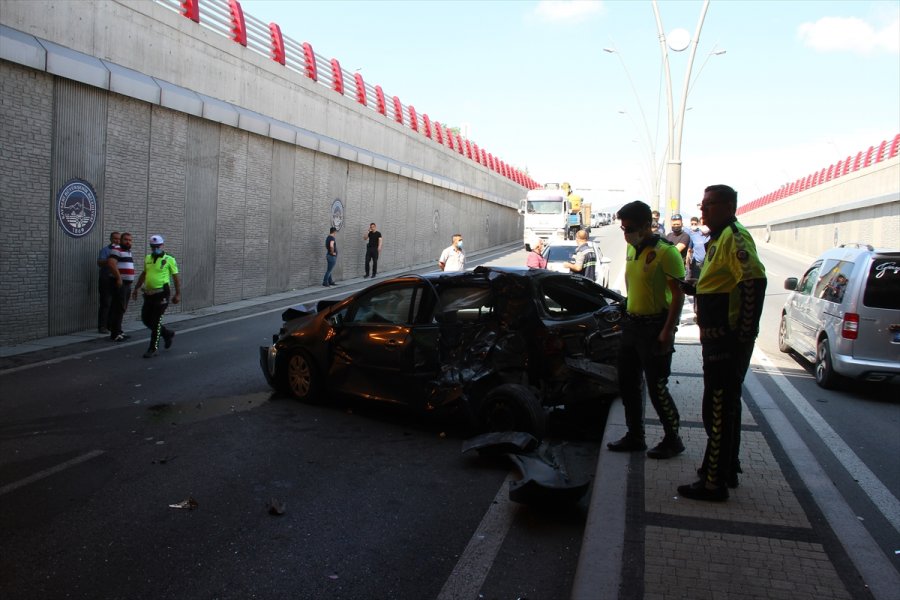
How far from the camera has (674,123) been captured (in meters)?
18.5

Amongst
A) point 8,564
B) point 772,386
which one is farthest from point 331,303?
point 772,386

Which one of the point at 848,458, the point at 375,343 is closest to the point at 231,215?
the point at 375,343

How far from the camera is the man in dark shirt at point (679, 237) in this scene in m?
12.8

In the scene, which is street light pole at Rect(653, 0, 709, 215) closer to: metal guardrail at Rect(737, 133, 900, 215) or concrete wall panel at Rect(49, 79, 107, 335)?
concrete wall panel at Rect(49, 79, 107, 335)

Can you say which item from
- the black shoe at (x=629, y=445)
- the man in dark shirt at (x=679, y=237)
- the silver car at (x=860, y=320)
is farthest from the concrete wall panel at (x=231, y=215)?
the black shoe at (x=629, y=445)

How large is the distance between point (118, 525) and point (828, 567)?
13.0 ft

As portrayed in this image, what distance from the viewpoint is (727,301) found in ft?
14.2

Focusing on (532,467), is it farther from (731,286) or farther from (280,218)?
(280,218)

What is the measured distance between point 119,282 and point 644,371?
9.97 metres

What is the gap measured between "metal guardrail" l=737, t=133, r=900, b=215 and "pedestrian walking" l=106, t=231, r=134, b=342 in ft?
91.6

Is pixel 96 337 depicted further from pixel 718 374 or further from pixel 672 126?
pixel 672 126

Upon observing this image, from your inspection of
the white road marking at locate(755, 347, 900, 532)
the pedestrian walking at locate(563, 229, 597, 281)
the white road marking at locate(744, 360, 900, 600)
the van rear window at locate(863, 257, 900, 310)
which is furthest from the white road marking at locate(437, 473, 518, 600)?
the pedestrian walking at locate(563, 229, 597, 281)

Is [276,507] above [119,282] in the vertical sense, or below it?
below

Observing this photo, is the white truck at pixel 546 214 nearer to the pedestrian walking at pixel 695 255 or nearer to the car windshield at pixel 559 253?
the car windshield at pixel 559 253
